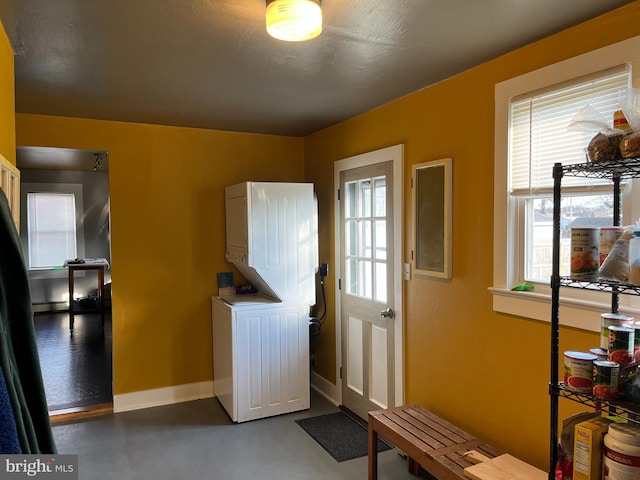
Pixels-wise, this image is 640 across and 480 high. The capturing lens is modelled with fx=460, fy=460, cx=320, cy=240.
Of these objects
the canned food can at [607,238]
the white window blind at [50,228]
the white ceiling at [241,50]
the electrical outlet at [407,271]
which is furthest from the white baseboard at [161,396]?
the white window blind at [50,228]

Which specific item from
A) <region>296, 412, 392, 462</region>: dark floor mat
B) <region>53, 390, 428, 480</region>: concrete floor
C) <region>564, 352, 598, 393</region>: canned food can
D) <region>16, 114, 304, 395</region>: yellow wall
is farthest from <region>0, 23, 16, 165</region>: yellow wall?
<region>296, 412, 392, 462</region>: dark floor mat

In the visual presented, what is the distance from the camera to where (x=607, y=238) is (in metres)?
1.45

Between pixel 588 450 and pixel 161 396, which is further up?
pixel 588 450

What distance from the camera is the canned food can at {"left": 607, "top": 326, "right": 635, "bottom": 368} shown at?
143cm

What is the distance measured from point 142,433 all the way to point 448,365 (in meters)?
2.29

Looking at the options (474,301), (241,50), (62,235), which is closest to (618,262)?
(474,301)

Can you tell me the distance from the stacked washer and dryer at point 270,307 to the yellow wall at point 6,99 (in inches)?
67.0

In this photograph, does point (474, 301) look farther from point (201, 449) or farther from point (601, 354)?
point (201, 449)

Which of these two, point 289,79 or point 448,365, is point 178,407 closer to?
point 448,365

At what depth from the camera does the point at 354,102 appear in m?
3.22

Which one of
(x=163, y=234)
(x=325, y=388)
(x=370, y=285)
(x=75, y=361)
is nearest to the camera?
(x=370, y=285)

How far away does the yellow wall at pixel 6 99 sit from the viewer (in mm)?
1873

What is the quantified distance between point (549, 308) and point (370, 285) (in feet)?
5.02

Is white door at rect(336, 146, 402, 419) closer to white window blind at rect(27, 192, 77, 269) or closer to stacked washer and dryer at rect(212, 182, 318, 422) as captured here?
stacked washer and dryer at rect(212, 182, 318, 422)
